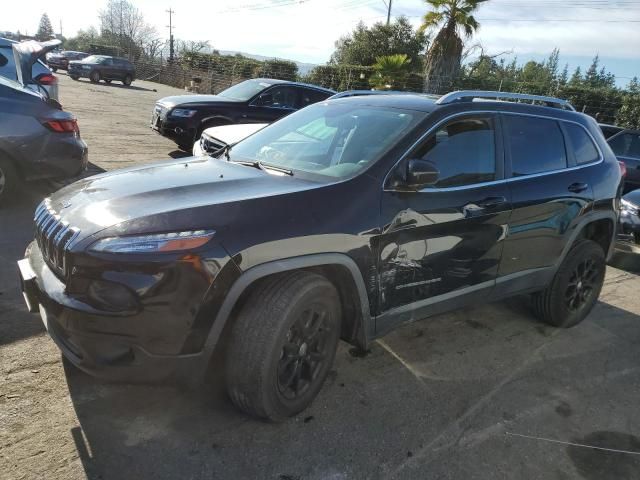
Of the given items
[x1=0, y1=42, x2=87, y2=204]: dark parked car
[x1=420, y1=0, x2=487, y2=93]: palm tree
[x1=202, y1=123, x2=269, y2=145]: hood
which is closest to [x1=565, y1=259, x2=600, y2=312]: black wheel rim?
[x1=202, y1=123, x2=269, y2=145]: hood

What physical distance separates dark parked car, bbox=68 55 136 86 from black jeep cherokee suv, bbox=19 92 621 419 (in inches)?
1246

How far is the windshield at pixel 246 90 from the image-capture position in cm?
984

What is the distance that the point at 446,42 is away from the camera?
704 inches

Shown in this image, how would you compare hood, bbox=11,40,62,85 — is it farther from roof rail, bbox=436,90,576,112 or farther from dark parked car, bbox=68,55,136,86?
dark parked car, bbox=68,55,136,86

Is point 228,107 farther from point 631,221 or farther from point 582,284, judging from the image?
point 582,284

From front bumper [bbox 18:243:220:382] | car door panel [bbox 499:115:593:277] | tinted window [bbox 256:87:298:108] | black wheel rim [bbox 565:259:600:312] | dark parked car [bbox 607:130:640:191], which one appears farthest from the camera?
dark parked car [bbox 607:130:640:191]

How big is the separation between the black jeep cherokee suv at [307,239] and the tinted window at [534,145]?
2cm

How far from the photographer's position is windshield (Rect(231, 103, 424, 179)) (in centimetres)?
309

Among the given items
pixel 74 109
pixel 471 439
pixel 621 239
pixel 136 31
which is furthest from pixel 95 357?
pixel 136 31

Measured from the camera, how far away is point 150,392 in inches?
114

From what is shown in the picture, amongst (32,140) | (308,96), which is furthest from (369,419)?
(308,96)

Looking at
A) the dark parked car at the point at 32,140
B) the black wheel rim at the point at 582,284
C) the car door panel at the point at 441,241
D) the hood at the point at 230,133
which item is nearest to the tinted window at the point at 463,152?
the car door panel at the point at 441,241

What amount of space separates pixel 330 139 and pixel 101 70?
32.4 metres

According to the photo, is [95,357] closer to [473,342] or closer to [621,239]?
[473,342]
